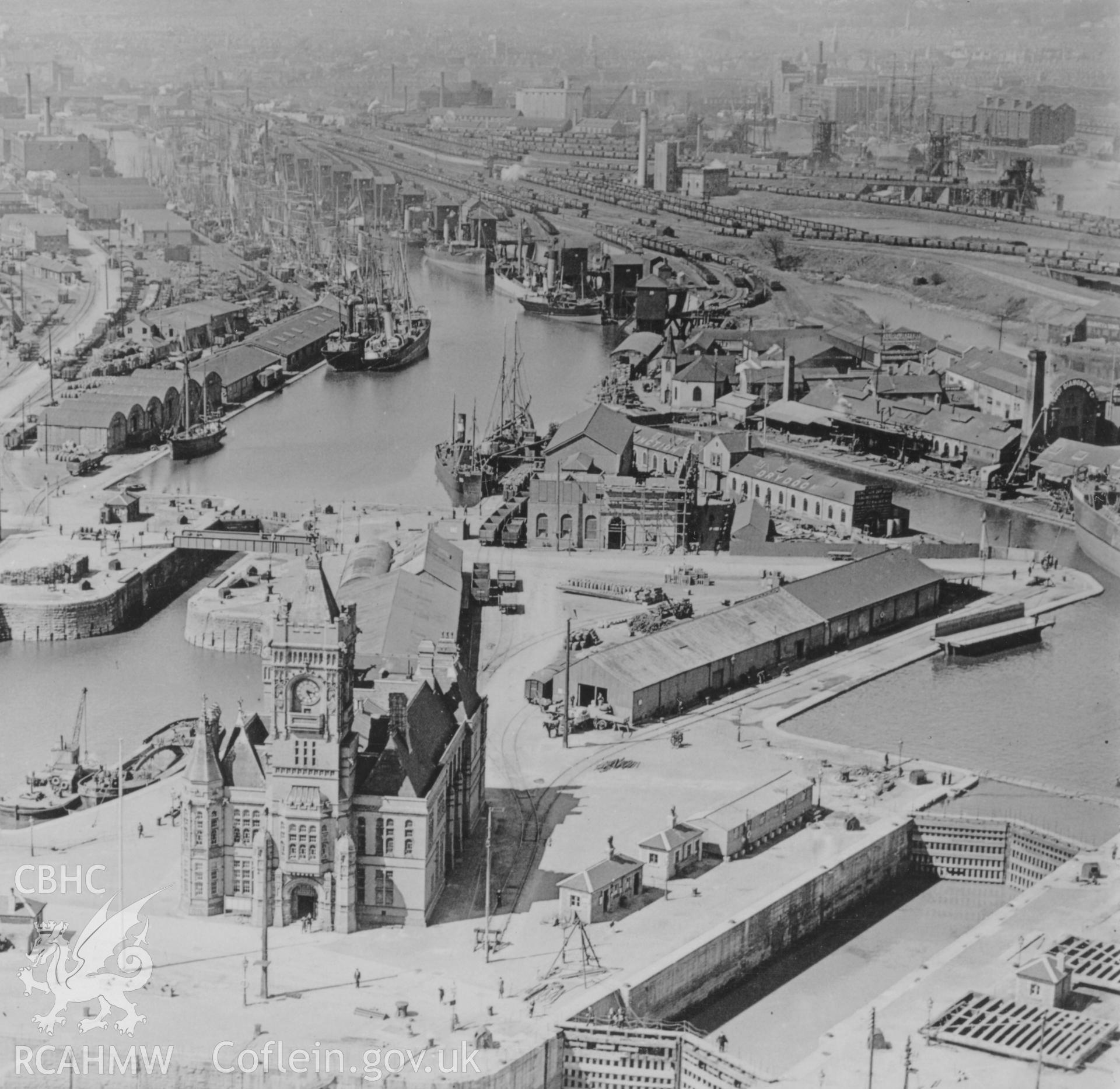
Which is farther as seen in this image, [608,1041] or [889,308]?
[889,308]

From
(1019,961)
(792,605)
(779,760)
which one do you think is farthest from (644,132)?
(1019,961)

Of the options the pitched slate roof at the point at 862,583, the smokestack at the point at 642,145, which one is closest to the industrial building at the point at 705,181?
the smokestack at the point at 642,145

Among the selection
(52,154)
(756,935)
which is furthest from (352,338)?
(756,935)

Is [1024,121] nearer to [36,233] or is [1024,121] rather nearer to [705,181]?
[705,181]

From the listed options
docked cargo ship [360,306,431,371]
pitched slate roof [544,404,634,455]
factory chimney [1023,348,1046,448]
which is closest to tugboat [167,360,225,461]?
pitched slate roof [544,404,634,455]

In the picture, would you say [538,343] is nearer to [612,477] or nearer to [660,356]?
[660,356]

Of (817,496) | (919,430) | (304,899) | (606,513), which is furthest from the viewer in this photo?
(919,430)

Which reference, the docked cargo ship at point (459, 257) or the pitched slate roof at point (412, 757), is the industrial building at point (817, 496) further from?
the docked cargo ship at point (459, 257)
